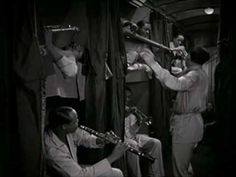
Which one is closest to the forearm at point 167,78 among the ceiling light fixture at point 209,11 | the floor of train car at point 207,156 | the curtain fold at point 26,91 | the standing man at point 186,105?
the standing man at point 186,105

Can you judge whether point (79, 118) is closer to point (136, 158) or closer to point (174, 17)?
point (136, 158)

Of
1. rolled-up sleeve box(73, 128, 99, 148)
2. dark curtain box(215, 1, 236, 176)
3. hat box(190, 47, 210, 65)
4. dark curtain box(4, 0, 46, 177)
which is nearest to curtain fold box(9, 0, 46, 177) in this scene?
dark curtain box(4, 0, 46, 177)

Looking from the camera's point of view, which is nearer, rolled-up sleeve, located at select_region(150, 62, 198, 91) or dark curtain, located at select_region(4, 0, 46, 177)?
dark curtain, located at select_region(4, 0, 46, 177)

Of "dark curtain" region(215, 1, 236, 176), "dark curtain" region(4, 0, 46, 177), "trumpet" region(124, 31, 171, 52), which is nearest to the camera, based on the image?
"dark curtain" region(4, 0, 46, 177)

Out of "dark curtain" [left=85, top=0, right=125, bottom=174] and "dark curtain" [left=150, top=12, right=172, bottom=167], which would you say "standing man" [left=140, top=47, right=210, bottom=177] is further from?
"dark curtain" [left=85, top=0, right=125, bottom=174]

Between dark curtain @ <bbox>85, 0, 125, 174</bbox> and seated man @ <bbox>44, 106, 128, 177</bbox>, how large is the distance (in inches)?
2.1

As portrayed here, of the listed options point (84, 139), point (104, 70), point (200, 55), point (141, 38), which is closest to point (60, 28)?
Result: point (104, 70)

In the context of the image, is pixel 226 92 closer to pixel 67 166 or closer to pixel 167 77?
pixel 167 77

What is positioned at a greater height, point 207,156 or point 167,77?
point 167,77

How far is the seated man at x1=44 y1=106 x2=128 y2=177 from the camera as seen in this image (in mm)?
1591

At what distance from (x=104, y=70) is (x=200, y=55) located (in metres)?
0.47

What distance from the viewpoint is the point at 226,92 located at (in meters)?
1.59

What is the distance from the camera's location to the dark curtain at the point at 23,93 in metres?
1.44

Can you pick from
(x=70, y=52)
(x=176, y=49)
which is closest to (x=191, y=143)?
(x=176, y=49)
